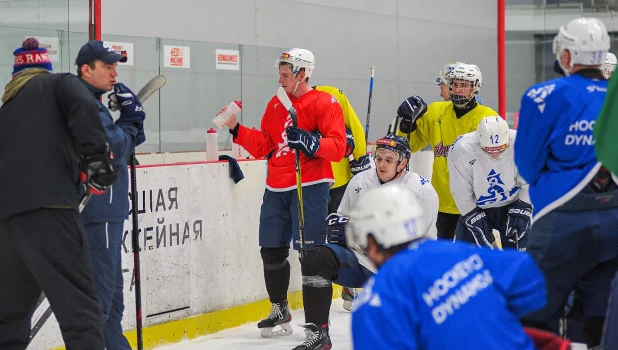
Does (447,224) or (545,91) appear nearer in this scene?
(545,91)

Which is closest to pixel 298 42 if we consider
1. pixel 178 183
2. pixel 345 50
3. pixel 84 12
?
pixel 345 50

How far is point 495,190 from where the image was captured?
453cm

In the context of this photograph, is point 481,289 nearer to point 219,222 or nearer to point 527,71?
point 219,222

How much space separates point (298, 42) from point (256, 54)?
0.72 metres

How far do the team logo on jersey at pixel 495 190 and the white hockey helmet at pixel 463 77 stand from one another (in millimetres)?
638

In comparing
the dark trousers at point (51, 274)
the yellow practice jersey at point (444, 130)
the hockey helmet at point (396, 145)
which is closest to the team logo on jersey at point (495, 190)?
the hockey helmet at point (396, 145)

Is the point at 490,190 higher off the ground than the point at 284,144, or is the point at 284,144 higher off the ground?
the point at 284,144

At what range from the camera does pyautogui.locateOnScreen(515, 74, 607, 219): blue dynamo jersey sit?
280cm

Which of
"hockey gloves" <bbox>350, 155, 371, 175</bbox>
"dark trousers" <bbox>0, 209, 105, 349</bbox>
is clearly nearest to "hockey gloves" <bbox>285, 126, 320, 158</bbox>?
"hockey gloves" <bbox>350, 155, 371, 175</bbox>

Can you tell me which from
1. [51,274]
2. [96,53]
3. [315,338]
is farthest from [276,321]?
[51,274]

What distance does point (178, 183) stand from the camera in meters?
4.79

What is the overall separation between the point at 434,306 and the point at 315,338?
2.68 meters

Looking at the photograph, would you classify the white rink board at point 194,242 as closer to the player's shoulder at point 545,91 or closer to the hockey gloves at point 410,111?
the hockey gloves at point 410,111

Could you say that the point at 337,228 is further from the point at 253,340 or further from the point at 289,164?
the point at 253,340
